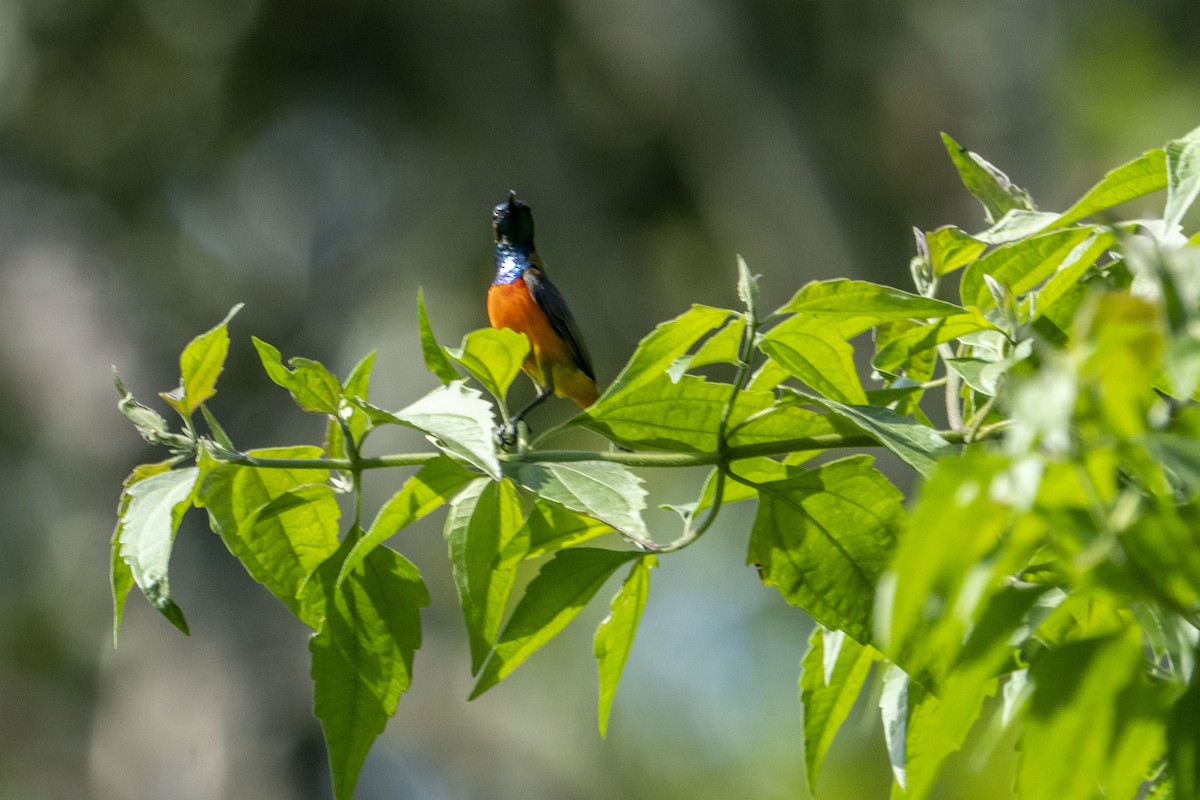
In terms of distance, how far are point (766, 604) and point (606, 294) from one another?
3.62 metres

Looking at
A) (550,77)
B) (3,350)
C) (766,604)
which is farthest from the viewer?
(766,604)

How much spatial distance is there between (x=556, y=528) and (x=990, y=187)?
0.63m

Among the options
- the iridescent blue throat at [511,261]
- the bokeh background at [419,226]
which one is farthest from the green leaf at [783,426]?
the bokeh background at [419,226]

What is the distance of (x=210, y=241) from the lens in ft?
35.8

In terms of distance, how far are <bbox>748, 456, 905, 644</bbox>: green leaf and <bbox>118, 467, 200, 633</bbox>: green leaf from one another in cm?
58

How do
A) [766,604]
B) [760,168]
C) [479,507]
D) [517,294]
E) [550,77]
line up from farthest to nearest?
[766,604], [550,77], [760,168], [517,294], [479,507]

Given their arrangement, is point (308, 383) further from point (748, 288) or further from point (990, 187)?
point (990, 187)

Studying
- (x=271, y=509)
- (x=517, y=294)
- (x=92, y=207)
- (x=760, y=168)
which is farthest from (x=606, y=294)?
(x=271, y=509)

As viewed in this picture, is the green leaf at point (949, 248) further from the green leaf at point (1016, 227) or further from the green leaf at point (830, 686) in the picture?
the green leaf at point (830, 686)

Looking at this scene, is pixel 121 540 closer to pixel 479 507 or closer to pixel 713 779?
pixel 479 507

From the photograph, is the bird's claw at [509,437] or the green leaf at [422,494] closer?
the green leaf at [422,494]

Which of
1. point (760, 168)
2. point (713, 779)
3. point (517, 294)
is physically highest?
point (517, 294)

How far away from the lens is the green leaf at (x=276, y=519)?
4.36 ft

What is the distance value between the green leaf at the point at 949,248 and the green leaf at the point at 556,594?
20.5 inches
